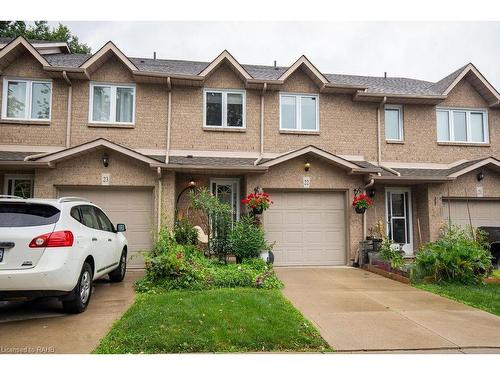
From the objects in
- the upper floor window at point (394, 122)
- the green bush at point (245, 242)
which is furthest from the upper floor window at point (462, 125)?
the green bush at point (245, 242)

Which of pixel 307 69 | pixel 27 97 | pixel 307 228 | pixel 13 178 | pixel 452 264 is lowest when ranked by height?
pixel 452 264

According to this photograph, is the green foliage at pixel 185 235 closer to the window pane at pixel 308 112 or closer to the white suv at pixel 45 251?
the white suv at pixel 45 251

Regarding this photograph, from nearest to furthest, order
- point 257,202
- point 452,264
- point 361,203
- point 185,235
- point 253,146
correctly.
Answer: point 452,264, point 185,235, point 257,202, point 361,203, point 253,146

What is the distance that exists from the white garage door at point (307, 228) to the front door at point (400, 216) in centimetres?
204

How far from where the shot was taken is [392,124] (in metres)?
12.9

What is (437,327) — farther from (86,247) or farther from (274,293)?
(86,247)

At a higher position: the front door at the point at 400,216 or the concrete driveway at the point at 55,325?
the front door at the point at 400,216

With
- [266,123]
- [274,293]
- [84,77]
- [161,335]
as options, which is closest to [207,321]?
[161,335]

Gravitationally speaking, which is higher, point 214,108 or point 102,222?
point 214,108

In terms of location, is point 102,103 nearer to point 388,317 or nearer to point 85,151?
point 85,151

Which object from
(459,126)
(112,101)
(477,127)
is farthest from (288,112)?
(477,127)

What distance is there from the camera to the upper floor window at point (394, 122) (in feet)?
42.2

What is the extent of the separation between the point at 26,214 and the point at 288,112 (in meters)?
9.09

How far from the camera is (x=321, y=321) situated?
543 cm
